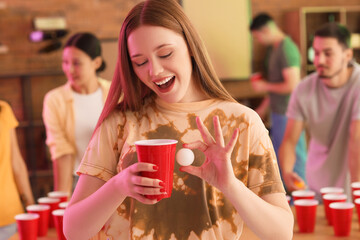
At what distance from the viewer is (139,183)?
4.21 ft

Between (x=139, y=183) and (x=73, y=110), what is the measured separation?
2163 millimetres

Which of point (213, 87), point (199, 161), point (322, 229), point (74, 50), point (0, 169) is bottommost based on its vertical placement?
point (322, 229)

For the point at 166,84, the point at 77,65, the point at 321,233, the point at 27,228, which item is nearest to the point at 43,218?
the point at 27,228

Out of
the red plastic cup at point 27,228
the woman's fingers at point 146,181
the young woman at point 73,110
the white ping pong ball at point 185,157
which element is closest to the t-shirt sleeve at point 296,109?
the young woman at point 73,110

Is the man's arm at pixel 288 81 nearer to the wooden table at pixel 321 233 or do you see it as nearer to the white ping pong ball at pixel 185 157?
the wooden table at pixel 321 233

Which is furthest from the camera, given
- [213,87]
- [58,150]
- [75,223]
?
[58,150]

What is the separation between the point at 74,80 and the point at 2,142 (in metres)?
0.67

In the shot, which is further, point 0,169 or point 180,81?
point 0,169

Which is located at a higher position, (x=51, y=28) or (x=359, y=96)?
(x=51, y=28)

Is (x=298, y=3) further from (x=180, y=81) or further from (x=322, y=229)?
(x=180, y=81)

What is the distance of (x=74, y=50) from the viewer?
3391 millimetres

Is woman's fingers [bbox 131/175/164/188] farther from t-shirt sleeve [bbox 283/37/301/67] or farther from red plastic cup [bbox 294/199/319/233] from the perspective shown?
t-shirt sleeve [bbox 283/37/301/67]

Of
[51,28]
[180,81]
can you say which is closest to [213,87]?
[180,81]

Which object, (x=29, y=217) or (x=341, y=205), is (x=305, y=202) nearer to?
(x=341, y=205)
